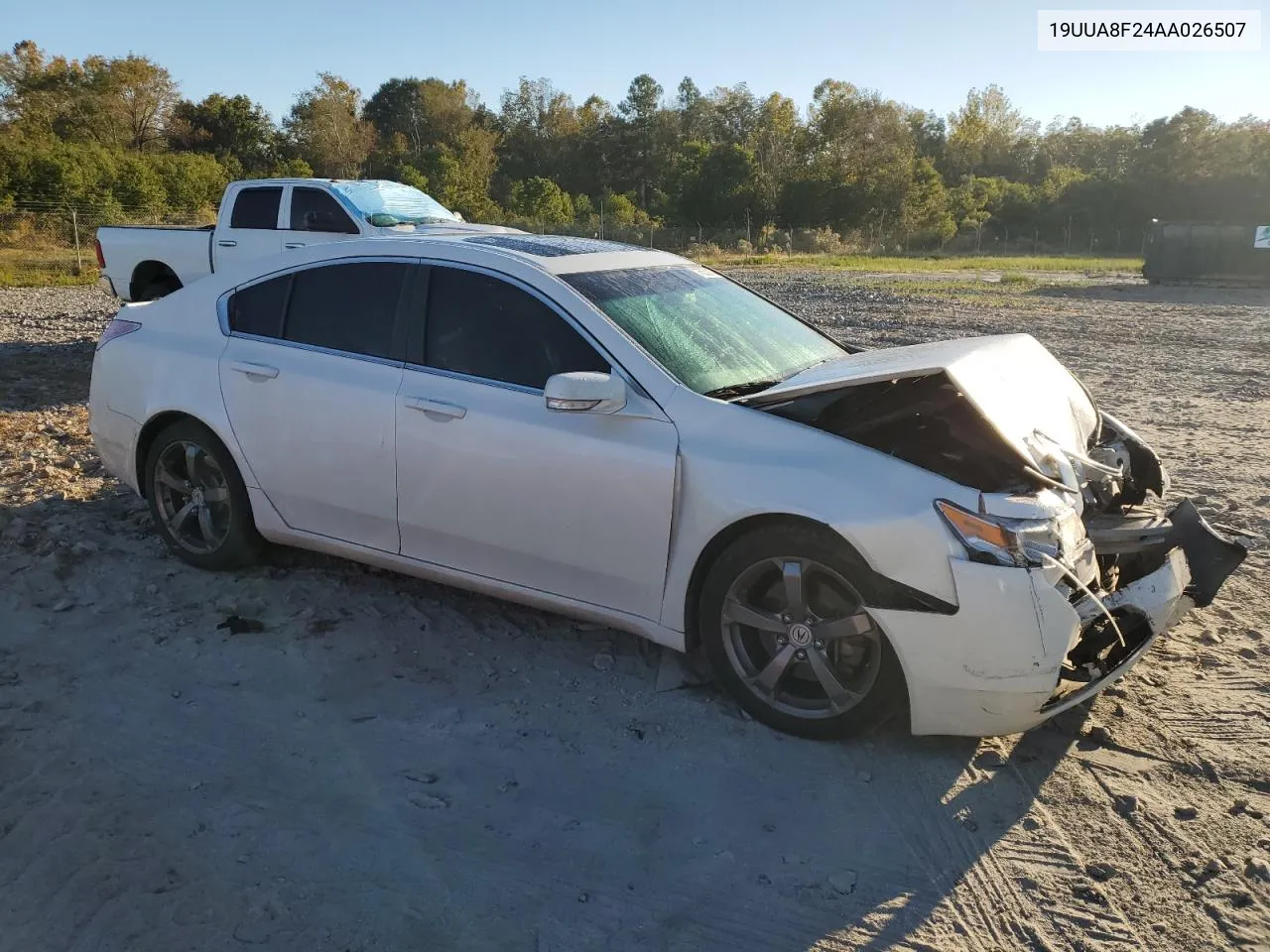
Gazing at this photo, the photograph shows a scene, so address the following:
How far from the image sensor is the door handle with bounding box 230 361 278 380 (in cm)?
453

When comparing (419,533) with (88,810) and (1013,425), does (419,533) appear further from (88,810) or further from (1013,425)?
(1013,425)

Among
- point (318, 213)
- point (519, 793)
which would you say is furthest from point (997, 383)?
point (318, 213)

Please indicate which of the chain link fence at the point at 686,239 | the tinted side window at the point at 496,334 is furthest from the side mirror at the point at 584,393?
the chain link fence at the point at 686,239

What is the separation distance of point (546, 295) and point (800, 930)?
2503mm

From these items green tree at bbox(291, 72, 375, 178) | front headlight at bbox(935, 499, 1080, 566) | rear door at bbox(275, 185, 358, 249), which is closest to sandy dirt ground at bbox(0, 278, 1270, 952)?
front headlight at bbox(935, 499, 1080, 566)

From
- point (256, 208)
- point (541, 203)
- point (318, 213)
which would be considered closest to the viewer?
point (318, 213)

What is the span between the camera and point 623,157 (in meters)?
82.3

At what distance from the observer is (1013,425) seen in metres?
3.70

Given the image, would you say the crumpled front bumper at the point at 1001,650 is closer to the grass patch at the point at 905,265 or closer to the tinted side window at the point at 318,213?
the tinted side window at the point at 318,213

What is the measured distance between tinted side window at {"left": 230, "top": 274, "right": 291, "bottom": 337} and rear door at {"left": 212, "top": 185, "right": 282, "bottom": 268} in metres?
7.10

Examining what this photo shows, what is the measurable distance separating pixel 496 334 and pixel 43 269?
29.2 meters

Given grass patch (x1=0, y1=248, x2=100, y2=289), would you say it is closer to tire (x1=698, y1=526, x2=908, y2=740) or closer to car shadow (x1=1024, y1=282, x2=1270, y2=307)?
tire (x1=698, y1=526, x2=908, y2=740)

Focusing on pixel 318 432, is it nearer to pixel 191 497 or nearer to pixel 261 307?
pixel 261 307

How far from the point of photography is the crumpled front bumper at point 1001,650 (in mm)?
3121
